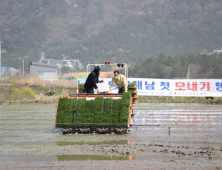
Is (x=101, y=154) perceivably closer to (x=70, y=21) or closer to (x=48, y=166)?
(x=48, y=166)

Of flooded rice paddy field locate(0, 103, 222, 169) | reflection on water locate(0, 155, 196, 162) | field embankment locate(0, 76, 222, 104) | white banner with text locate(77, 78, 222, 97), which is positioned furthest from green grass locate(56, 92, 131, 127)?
field embankment locate(0, 76, 222, 104)

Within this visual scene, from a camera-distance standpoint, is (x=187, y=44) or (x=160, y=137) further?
(x=187, y=44)

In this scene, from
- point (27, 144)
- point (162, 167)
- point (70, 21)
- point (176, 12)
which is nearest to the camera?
point (162, 167)

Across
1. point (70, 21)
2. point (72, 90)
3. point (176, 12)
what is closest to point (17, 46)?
point (70, 21)

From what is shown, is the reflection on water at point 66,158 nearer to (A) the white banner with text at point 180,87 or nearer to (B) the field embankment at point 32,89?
(A) the white banner with text at point 180,87

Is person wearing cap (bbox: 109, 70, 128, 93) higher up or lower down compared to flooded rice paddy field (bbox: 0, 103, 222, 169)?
higher up

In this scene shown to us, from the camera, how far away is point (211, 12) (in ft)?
437

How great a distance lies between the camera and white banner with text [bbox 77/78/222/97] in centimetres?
2734

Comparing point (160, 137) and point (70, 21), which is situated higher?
point (70, 21)

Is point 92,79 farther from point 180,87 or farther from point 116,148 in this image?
point 180,87

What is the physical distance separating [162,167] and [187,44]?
112552mm

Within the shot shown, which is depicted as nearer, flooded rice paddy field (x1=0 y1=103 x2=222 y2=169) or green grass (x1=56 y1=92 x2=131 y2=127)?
flooded rice paddy field (x1=0 y1=103 x2=222 y2=169)

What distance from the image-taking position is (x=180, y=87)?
27.7 meters

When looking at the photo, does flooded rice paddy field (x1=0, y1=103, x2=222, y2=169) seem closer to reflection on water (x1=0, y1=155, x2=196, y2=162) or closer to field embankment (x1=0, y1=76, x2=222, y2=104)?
reflection on water (x1=0, y1=155, x2=196, y2=162)
